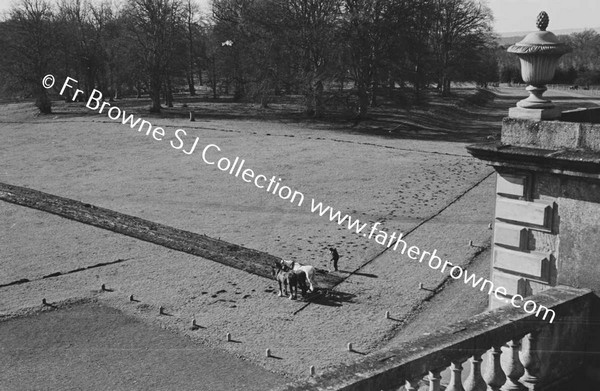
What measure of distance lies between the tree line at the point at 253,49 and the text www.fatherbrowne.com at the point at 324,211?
3.42 metres

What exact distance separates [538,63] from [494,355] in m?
3.52

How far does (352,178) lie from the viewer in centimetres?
2988

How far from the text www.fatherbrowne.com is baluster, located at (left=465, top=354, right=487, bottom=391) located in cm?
90

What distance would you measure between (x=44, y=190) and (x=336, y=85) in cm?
2651

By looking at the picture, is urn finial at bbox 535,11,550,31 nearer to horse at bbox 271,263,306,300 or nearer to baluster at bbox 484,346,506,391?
baluster at bbox 484,346,506,391

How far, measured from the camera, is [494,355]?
532 cm

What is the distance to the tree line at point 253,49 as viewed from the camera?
45.0m

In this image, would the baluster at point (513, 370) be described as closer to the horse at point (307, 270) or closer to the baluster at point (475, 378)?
the baluster at point (475, 378)

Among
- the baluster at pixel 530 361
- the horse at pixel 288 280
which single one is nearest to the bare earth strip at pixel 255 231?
the horse at pixel 288 280

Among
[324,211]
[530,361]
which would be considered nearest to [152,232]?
[324,211]

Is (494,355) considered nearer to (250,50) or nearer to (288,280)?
(288,280)

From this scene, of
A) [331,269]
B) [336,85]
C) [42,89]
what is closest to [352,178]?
[331,269]

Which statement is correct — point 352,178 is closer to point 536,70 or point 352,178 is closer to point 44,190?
point 44,190

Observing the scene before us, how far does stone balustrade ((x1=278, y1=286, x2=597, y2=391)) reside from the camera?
4.61 m
